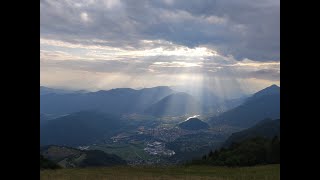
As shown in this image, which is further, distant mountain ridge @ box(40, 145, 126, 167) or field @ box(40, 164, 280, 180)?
distant mountain ridge @ box(40, 145, 126, 167)

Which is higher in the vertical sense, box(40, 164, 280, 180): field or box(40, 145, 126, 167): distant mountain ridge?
box(40, 164, 280, 180): field

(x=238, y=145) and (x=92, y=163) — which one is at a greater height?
(x=238, y=145)

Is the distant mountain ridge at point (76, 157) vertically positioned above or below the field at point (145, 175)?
below

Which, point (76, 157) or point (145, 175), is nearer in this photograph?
point (145, 175)

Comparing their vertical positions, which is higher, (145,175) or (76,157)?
(145,175)

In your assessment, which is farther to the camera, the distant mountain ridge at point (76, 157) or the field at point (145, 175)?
the distant mountain ridge at point (76, 157)
